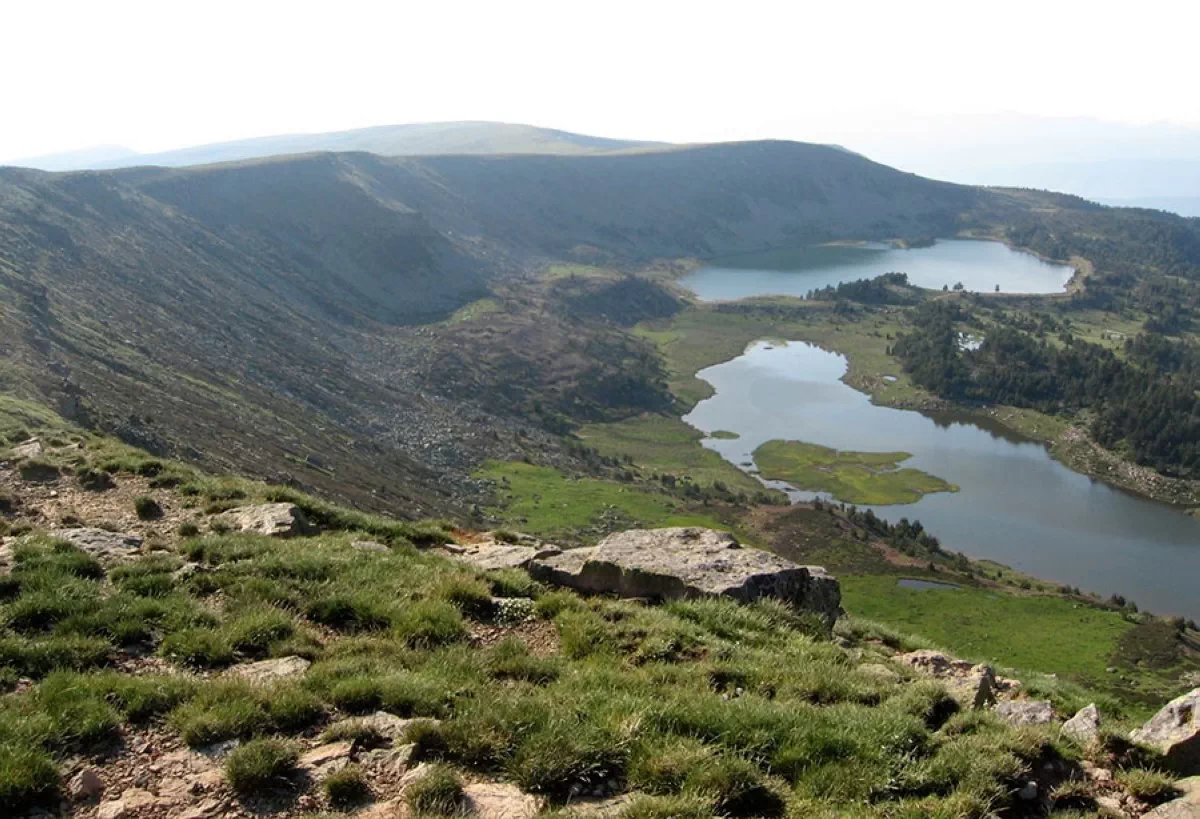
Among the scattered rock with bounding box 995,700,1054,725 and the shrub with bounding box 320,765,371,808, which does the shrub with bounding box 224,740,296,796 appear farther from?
the scattered rock with bounding box 995,700,1054,725

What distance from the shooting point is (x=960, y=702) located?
374 inches

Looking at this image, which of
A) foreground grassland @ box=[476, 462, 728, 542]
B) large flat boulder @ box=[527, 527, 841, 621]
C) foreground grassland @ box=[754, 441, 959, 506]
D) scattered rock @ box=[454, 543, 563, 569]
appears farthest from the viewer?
foreground grassland @ box=[754, 441, 959, 506]

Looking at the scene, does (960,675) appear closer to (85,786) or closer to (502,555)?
(502,555)

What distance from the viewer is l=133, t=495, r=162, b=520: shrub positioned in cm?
1650

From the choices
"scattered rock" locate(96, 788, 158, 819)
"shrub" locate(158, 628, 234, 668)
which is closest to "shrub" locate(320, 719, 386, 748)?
"scattered rock" locate(96, 788, 158, 819)

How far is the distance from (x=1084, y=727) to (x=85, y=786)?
35.9 ft

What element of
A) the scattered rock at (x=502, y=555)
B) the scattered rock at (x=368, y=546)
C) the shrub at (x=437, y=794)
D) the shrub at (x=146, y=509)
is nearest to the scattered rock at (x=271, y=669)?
the shrub at (x=437, y=794)

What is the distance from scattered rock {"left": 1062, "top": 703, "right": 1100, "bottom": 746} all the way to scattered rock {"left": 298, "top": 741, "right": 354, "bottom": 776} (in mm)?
7968

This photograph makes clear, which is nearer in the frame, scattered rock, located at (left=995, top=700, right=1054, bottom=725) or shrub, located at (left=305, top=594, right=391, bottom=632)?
scattered rock, located at (left=995, top=700, right=1054, bottom=725)

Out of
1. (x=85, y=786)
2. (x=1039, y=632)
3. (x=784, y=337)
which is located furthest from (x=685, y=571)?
(x=784, y=337)

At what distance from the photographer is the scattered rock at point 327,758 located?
7570 mm

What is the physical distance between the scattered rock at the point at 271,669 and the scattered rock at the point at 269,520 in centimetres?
603

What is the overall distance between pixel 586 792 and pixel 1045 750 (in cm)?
502

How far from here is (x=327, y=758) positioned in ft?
25.3
